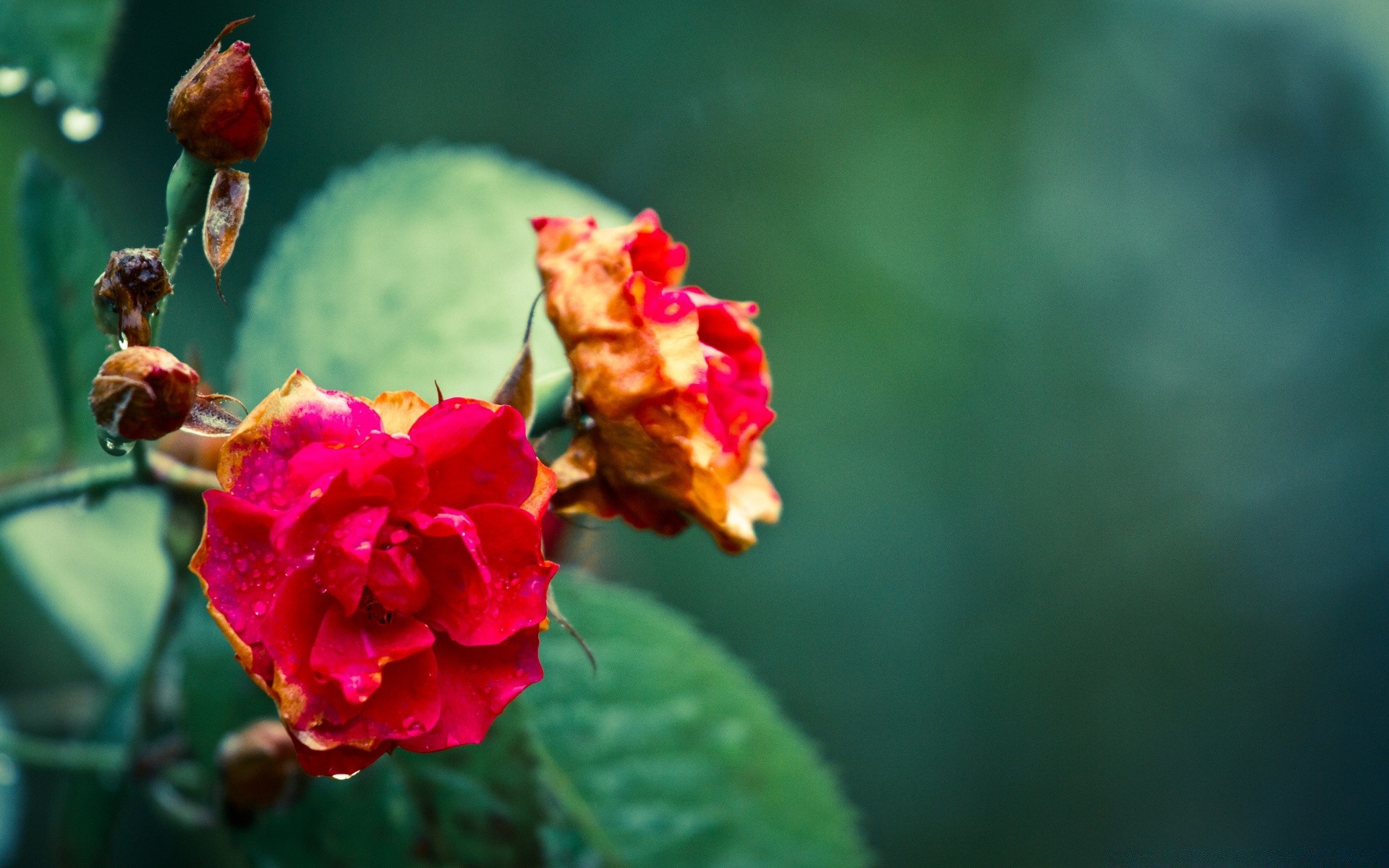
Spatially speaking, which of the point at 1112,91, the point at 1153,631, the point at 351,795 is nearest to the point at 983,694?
the point at 1153,631

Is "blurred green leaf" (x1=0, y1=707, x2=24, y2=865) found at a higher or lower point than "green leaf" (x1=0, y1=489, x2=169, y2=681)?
lower

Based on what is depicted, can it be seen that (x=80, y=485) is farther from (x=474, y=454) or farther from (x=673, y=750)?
(x=673, y=750)

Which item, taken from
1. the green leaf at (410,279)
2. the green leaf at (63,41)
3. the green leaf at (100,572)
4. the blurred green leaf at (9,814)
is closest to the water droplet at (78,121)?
the green leaf at (63,41)

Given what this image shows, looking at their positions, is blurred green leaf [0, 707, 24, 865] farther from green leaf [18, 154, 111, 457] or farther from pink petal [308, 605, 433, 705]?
pink petal [308, 605, 433, 705]

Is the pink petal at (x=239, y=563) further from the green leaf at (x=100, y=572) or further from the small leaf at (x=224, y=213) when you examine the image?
the green leaf at (x=100, y=572)

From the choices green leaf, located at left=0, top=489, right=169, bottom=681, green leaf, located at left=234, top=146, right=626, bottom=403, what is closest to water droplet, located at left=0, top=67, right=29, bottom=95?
green leaf, located at left=234, top=146, right=626, bottom=403

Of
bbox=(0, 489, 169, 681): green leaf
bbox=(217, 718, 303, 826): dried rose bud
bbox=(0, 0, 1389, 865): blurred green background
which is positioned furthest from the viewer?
bbox=(0, 0, 1389, 865): blurred green background
